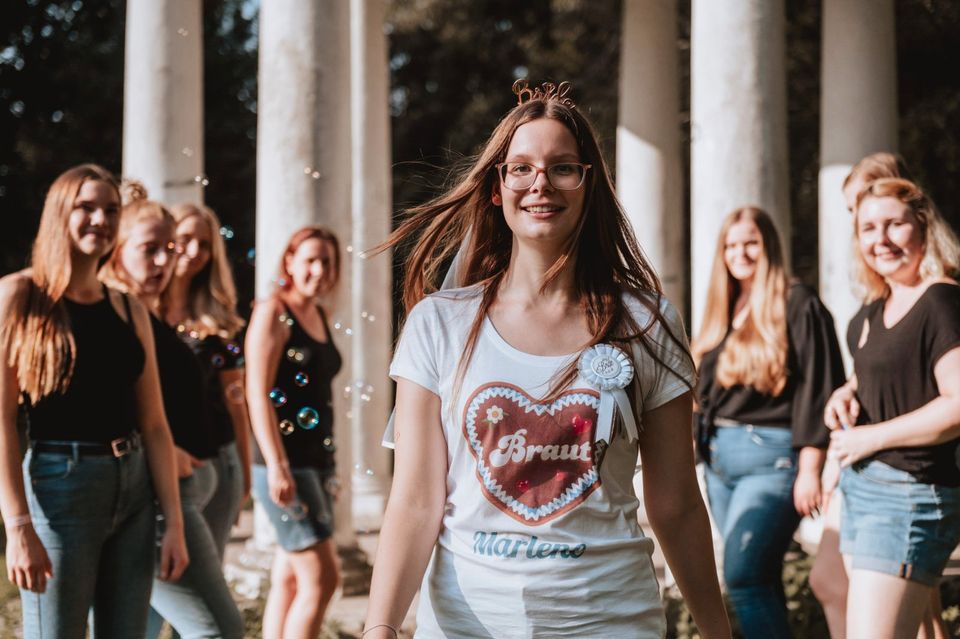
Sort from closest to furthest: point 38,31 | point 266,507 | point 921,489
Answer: point 921,489 → point 266,507 → point 38,31

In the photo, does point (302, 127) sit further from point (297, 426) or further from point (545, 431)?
point (545, 431)

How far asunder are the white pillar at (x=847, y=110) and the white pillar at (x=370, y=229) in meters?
7.67

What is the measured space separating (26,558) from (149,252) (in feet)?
8.56

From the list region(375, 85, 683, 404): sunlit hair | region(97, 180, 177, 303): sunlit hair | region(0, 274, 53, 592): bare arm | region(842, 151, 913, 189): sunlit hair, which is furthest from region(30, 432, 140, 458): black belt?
region(842, 151, 913, 189): sunlit hair

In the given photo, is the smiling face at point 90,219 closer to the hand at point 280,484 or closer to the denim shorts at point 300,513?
the hand at point 280,484

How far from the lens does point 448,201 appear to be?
15.5 feet

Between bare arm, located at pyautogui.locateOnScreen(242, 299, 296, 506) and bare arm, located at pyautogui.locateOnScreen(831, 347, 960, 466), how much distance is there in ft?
13.2

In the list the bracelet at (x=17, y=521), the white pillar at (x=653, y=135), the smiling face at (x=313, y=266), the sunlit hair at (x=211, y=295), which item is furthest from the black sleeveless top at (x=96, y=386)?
the white pillar at (x=653, y=135)

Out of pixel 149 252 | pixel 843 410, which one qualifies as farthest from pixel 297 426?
pixel 843 410

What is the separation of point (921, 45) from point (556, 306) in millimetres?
25628

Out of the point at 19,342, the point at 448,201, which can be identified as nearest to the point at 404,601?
the point at 448,201

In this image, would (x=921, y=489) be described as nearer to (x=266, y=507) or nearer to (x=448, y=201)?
(x=448, y=201)

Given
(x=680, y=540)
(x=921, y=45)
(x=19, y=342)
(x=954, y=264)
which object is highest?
(x=921, y=45)

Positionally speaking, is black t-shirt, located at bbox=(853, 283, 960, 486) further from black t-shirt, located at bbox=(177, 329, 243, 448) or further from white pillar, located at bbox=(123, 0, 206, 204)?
white pillar, located at bbox=(123, 0, 206, 204)
